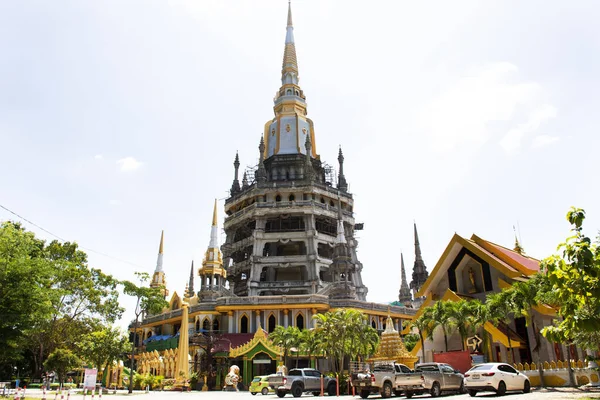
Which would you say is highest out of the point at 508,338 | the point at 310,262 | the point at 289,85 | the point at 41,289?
the point at 289,85

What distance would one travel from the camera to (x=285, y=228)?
70.8m

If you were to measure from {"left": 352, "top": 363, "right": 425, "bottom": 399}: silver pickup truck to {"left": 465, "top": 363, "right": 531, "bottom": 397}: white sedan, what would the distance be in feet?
7.74

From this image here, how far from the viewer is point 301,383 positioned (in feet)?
91.3

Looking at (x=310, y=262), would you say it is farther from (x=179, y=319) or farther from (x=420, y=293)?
(x=420, y=293)

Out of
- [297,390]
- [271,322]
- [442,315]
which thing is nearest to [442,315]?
[442,315]

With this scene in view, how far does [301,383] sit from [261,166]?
48.0 m

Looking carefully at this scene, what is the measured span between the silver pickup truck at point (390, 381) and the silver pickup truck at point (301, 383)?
4608 mm

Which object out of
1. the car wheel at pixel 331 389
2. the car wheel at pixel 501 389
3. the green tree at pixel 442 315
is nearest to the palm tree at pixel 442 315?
the green tree at pixel 442 315

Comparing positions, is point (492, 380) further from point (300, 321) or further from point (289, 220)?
point (289, 220)

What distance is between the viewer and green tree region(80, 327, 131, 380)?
1626 inches

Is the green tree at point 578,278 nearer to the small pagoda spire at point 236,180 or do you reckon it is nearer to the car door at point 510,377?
the car door at point 510,377

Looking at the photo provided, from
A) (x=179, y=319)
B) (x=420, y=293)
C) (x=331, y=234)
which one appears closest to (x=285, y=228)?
(x=331, y=234)

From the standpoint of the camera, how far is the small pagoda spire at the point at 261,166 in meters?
70.7

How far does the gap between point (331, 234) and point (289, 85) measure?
1064 inches
